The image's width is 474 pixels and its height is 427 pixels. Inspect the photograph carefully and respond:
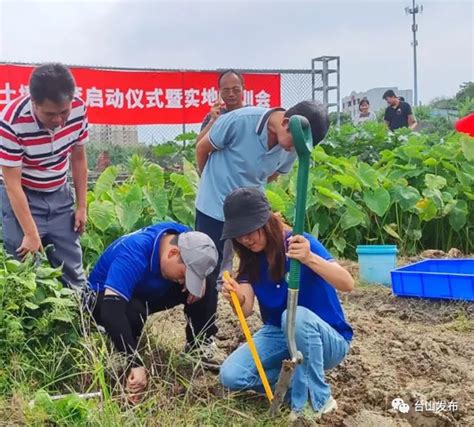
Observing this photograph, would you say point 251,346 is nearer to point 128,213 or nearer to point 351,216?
point 128,213

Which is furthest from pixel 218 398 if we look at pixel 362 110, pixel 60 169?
pixel 362 110

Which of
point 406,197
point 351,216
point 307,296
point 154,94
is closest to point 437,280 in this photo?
point 351,216

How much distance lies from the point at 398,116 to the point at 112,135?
4.10 m

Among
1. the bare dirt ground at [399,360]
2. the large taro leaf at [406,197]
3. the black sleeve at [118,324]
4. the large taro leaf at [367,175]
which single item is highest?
the large taro leaf at [367,175]

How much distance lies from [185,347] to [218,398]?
0.41 meters

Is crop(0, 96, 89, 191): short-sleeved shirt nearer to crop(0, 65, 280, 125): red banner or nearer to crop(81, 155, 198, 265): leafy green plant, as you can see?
crop(81, 155, 198, 265): leafy green plant

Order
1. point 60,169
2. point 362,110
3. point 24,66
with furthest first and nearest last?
point 362,110 → point 24,66 → point 60,169

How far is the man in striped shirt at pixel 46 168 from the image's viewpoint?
10.3ft

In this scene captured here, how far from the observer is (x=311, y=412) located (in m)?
2.73

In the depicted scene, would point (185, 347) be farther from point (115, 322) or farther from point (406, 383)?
point (406, 383)

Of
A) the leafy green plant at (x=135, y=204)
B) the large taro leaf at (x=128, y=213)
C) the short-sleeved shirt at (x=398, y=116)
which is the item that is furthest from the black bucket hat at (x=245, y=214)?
the short-sleeved shirt at (x=398, y=116)

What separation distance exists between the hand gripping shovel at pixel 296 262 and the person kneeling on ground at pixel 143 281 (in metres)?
0.35

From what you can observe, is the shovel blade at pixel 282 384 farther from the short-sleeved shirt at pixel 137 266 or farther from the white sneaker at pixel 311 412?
the short-sleeved shirt at pixel 137 266

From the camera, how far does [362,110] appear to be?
1096 cm
